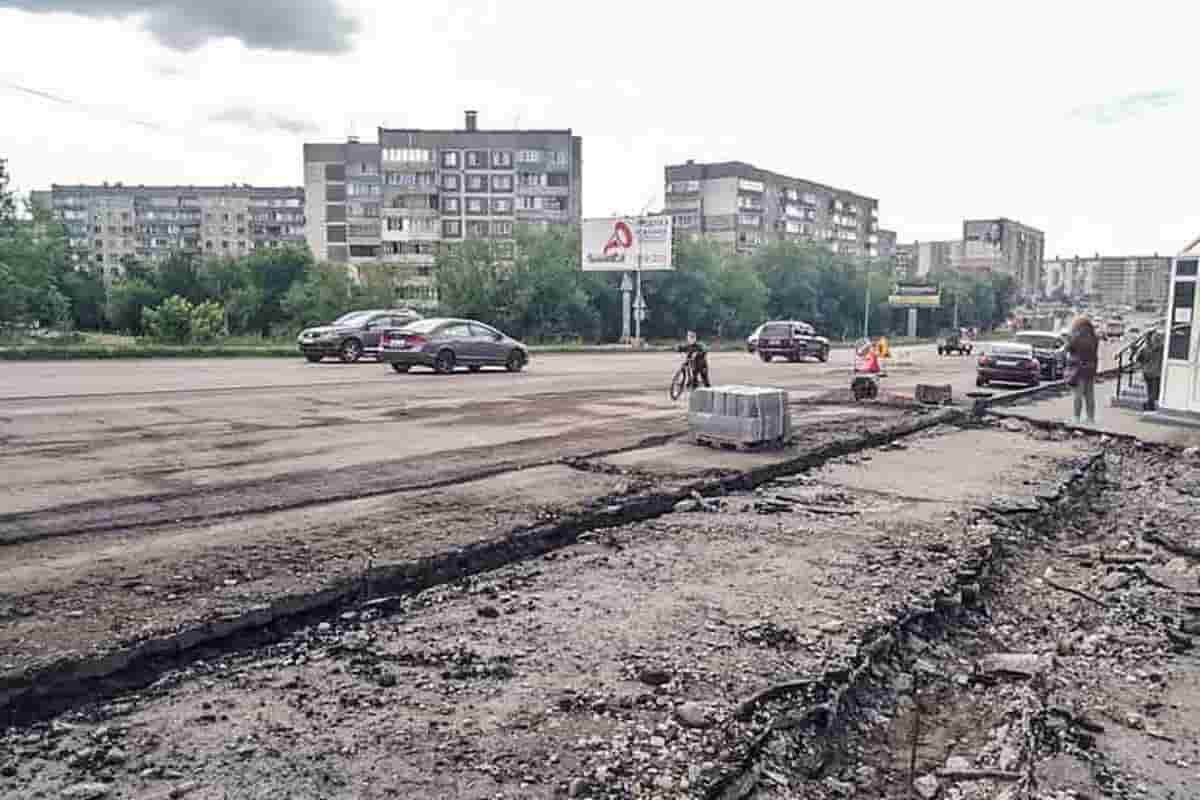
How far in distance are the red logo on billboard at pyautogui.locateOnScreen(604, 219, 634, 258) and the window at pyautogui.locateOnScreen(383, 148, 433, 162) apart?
151ft

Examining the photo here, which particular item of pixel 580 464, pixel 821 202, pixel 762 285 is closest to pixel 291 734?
pixel 580 464

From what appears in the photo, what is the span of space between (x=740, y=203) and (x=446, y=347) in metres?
93.8

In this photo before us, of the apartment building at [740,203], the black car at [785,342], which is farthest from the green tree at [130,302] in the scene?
the apartment building at [740,203]

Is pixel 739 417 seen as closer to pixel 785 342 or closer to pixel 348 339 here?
pixel 348 339

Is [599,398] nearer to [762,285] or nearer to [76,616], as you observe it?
[76,616]

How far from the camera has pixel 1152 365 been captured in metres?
18.3

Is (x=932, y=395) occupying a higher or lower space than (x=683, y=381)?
lower

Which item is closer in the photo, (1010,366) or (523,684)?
(523,684)

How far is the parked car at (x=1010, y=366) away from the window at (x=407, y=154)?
80.1 metres

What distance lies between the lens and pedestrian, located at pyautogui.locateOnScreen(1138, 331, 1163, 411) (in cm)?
1806

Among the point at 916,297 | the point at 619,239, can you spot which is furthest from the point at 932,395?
the point at 916,297

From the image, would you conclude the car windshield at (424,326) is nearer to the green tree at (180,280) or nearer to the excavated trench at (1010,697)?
the excavated trench at (1010,697)

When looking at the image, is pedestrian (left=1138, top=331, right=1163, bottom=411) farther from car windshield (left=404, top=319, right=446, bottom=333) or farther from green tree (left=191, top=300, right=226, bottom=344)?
green tree (left=191, top=300, right=226, bottom=344)

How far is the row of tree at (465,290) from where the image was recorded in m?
51.0
